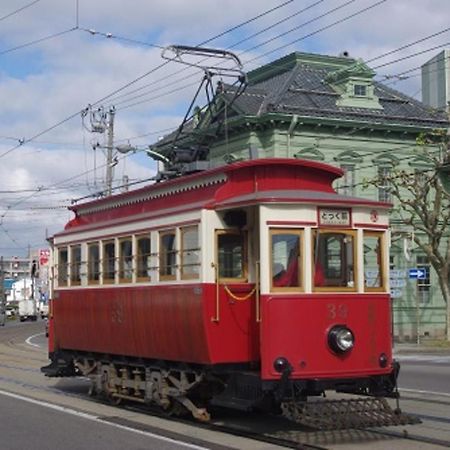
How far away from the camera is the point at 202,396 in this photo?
39.6ft

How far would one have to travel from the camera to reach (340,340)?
10477mm

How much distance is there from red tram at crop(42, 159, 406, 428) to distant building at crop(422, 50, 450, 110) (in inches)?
1110

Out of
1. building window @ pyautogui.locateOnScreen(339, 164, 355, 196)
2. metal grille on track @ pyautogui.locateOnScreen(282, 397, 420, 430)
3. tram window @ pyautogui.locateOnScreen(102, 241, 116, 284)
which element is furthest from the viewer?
building window @ pyautogui.locateOnScreen(339, 164, 355, 196)

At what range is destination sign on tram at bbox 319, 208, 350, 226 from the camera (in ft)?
35.7

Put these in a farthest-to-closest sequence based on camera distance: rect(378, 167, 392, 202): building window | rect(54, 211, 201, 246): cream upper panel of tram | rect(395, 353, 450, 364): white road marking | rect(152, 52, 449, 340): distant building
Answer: rect(152, 52, 449, 340): distant building < rect(378, 167, 392, 202): building window < rect(395, 353, 450, 364): white road marking < rect(54, 211, 201, 246): cream upper panel of tram

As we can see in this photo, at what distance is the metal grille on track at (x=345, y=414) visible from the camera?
10.0 m

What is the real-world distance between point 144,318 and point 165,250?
1094 millimetres

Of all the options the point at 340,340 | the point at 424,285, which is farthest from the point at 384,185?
the point at 340,340

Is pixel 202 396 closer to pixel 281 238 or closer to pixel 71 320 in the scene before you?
pixel 281 238

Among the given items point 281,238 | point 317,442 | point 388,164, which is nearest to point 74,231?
point 281,238

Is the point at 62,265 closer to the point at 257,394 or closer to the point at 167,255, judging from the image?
the point at 167,255

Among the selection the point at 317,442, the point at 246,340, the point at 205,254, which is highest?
the point at 205,254

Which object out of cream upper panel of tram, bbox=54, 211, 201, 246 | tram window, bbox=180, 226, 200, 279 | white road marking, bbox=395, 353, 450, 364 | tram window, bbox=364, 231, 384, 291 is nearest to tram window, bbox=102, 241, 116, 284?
cream upper panel of tram, bbox=54, 211, 201, 246

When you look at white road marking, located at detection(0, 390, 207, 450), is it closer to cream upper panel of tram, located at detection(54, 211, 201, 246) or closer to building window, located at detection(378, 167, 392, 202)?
cream upper panel of tram, located at detection(54, 211, 201, 246)
